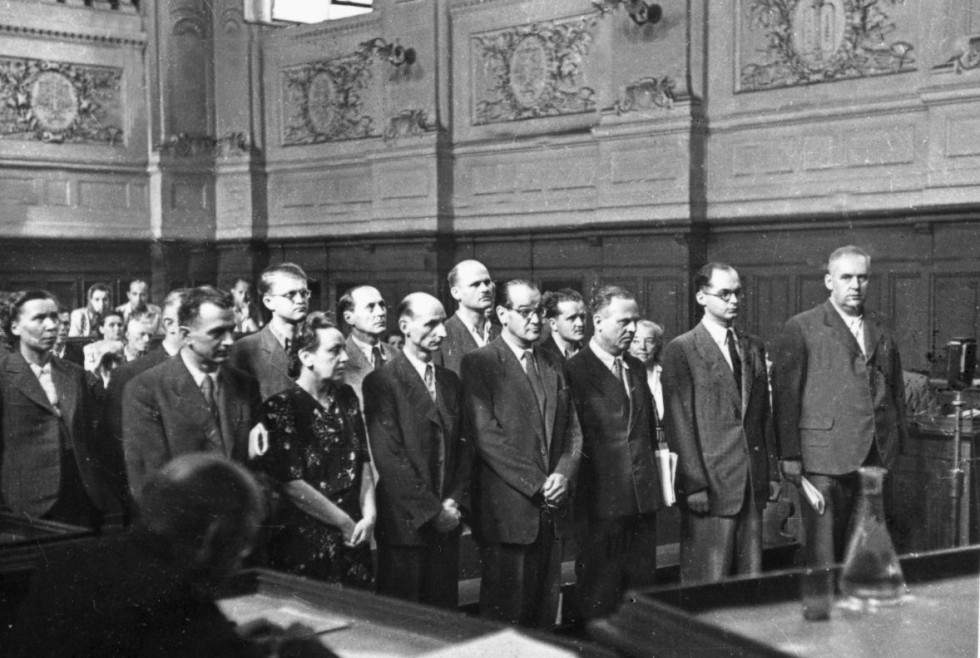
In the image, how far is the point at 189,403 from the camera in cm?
303

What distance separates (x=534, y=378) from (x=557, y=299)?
0.65 metres

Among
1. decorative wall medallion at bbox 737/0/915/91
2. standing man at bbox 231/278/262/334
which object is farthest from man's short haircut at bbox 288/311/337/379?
decorative wall medallion at bbox 737/0/915/91

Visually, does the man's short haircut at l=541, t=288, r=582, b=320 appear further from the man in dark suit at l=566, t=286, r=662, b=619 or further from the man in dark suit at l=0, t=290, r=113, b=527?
the man in dark suit at l=0, t=290, r=113, b=527

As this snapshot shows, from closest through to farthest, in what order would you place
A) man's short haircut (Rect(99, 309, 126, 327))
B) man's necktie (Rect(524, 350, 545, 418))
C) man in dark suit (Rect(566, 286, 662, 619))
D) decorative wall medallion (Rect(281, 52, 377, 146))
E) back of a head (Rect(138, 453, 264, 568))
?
back of a head (Rect(138, 453, 264, 568)), man's necktie (Rect(524, 350, 545, 418)), man in dark suit (Rect(566, 286, 662, 619)), man's short haircut (Rect(99, 309, 126, 327)), decorative wall medallion (Rect(281, 52, 377, 146))

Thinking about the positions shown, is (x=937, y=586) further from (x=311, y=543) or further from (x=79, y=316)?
(x=79, y=316)

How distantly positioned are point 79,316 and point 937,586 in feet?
19.9

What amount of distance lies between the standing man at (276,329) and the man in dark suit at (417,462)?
50 cm

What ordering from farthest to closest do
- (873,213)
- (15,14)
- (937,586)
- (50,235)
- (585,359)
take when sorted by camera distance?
(50,235) → (873,213) → (15,14) → (585,359) → (937,586)

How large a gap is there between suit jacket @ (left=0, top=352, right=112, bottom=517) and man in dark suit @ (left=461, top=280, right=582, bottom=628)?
132 cm

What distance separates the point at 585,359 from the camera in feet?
12.3

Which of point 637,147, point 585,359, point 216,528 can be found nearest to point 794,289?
point 637,147

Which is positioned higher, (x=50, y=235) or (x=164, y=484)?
(x=50, y=235)

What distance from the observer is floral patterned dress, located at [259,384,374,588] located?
308 centimetres

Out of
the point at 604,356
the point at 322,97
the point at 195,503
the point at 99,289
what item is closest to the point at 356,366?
the point at 604,356
